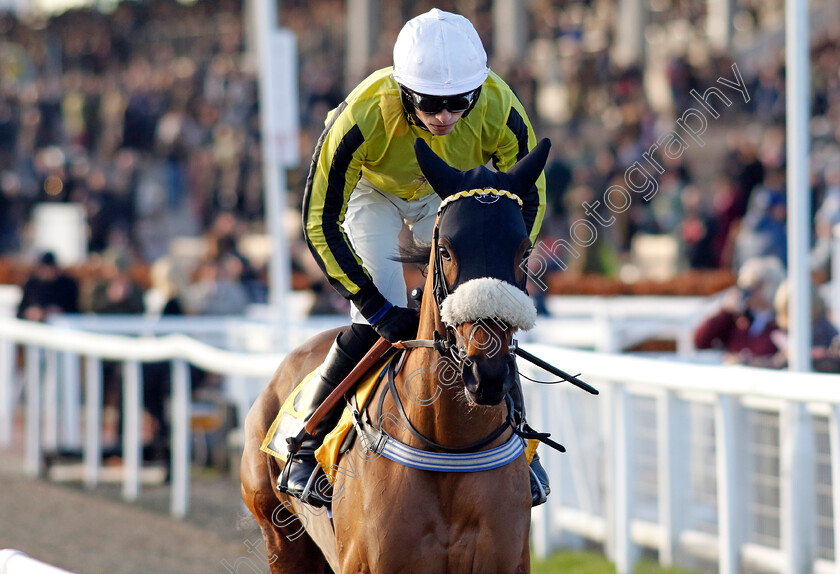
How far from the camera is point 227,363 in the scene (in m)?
7.38

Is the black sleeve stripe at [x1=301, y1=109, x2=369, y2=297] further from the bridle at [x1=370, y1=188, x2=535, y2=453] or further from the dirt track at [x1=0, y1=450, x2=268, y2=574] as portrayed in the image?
the dirt track at [x1=0, y1=450, x2=268, y2=574]

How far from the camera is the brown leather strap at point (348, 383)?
3625 millimetres

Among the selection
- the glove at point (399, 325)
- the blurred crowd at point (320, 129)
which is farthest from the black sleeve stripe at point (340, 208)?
the blurred crowd at point (320, 129)

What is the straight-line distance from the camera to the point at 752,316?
22.8ft

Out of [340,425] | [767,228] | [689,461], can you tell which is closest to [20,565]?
[340,425]

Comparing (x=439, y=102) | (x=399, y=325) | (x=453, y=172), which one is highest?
(x=439, y=102)

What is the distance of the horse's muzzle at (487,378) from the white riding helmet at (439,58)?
0.90 meters

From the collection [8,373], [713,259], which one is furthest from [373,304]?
[713,259]

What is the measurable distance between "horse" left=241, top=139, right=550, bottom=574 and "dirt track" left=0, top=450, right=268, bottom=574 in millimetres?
2550

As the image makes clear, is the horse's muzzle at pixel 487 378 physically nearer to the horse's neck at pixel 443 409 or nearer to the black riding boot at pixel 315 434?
the horse's neck at pixel 443 409

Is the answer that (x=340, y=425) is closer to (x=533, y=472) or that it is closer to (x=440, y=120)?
(x=533, y=472)

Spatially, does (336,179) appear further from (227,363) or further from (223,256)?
(223,256)

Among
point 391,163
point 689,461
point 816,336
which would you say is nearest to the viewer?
point 391,163

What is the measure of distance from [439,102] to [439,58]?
0.42 feet
